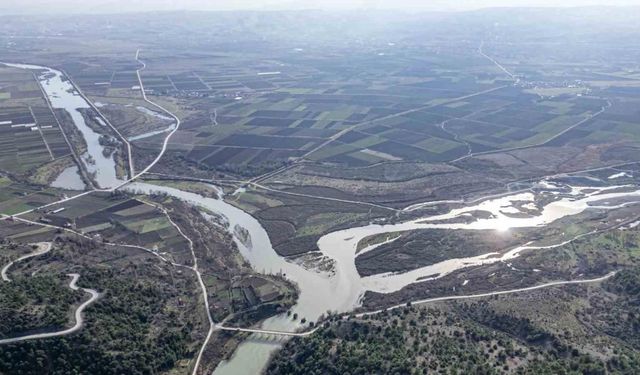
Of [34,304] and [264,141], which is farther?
Answer: [264,141]

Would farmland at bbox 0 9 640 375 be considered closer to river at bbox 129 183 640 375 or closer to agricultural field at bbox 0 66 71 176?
river at bbox 129 183 640 375

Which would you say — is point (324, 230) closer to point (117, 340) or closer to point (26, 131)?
point (117, 340)

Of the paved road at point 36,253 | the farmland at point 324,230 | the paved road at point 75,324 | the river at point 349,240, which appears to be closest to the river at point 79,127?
the river at point 349,240

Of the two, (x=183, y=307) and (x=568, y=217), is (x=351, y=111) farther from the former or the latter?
(x=183, y=307)

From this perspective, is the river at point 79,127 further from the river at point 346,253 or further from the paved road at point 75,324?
the paved road at point 75,324

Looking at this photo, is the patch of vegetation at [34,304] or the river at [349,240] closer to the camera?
the patch of vegetation at [34,304]

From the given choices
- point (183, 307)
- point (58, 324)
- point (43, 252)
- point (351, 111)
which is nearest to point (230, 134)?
point (351, 111)

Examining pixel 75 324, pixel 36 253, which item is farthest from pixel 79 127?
pixel 75 324

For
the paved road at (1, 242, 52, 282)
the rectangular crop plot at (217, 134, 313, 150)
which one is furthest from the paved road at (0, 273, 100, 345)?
the rectangular crop plot at (217, 134, 313, 150)

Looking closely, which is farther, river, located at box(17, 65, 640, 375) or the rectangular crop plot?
the rectangular crop plot
